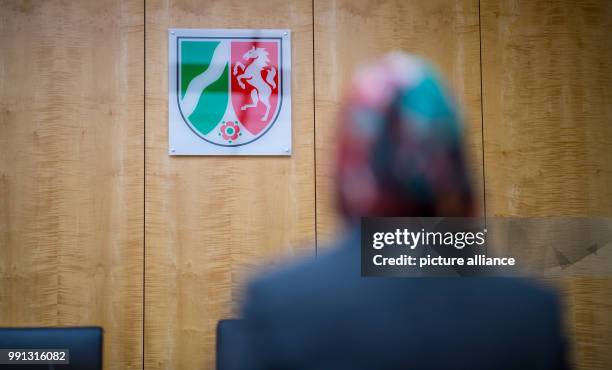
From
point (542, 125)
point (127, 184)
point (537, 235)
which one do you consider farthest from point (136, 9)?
point (537, 235)

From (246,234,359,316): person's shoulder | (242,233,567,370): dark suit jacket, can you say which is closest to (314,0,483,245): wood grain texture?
(246,234,359,316): person's shoulder

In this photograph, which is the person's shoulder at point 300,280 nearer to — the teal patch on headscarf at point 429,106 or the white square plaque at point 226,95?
the white square plaque at point 226,95

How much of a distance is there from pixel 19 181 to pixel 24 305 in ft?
1.92

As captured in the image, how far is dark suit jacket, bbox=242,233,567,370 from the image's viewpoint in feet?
9.09

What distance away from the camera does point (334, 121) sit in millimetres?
2854

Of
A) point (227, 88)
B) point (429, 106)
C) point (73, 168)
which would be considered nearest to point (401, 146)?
point (429, 106)

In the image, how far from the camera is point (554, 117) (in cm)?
291

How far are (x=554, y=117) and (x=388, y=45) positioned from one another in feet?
2.94

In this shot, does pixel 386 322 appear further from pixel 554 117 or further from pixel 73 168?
pixel 73 168

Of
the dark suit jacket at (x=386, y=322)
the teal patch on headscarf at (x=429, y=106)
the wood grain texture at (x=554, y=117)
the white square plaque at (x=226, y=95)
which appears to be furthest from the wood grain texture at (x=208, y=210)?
the wood grain texture at (x=554, y=117)

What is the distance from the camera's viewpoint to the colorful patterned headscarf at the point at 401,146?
2.83 m

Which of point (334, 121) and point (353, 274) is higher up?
point (334, 121)

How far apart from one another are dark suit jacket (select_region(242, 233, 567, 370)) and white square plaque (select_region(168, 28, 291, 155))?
657 millimetres

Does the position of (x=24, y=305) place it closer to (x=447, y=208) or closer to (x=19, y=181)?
(x=19, y=181)
